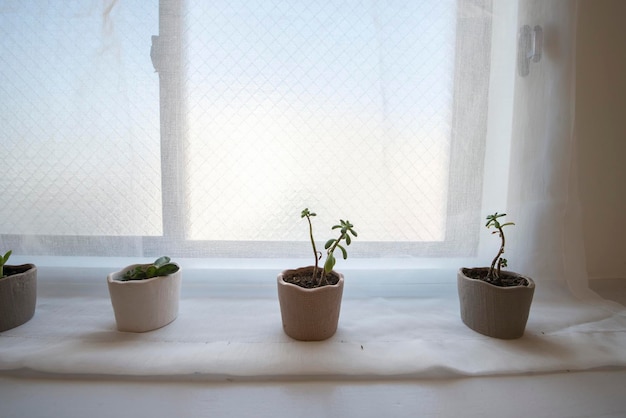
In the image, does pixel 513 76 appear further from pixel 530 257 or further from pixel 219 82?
pixel 219 82

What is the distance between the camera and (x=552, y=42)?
718 mm

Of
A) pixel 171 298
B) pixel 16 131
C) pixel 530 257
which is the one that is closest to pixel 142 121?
pixel 16 131

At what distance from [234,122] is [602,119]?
1.00 meters

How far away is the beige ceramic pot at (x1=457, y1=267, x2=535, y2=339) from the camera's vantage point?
1.91 ft

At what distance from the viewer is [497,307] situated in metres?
0.60

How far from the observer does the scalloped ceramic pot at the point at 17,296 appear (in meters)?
0.60

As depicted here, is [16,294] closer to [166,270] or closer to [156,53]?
[166,270]

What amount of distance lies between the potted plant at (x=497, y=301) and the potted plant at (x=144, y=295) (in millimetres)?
647

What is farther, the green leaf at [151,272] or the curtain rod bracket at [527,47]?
the curtain rod bracket at [527,47]

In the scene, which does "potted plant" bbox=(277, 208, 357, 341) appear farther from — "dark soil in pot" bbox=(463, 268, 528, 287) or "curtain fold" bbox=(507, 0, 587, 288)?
"curtain fold" bbox=(507, 0, 587, 288)

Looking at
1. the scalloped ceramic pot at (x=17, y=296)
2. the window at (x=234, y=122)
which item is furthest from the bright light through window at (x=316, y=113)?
the scalloped ceramic pot at (x=17, y=296)

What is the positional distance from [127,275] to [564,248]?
1069mm

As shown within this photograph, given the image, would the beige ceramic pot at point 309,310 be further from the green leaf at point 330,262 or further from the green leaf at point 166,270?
the green leaf at point 166,270

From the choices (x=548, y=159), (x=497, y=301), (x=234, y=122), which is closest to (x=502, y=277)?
(x=497, y=301)
